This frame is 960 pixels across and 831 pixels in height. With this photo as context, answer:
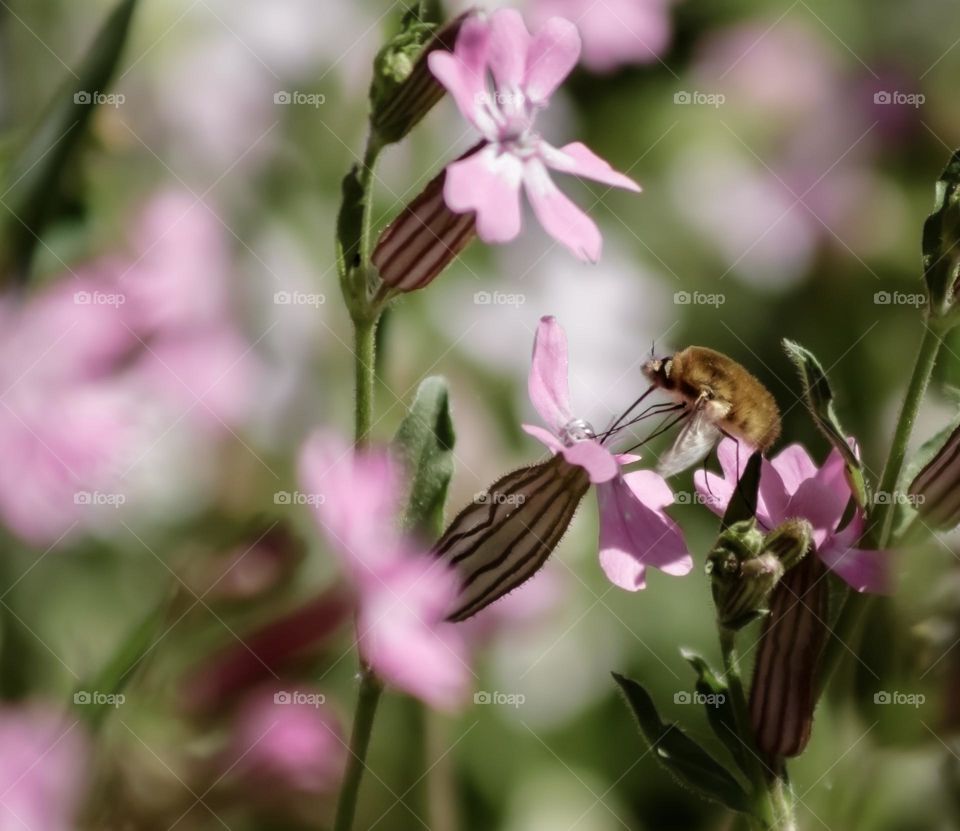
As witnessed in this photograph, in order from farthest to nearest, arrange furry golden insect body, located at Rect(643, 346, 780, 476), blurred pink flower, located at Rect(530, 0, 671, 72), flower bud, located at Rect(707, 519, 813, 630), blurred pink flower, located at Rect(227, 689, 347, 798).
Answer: blurred pink flower, located at Rect(530, 0, 671, 72)
blurred pink flower, located at Rect(227, 689, 347, 798)
furry golden insect body, located at Rect(643, 346, 780, 476)
flower bud, located at Rect(707, 519, 813, 630)

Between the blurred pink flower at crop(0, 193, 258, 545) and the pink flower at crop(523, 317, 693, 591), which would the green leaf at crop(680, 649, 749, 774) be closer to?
the pink flower at crop(523, 317, 693, 591)

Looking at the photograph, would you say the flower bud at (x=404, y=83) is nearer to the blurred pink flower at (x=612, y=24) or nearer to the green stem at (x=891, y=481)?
the green stem at (x=891, y=481)

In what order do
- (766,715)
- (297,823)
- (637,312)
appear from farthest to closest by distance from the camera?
1. (637,312)
2. (297,823)
3. (766,715)

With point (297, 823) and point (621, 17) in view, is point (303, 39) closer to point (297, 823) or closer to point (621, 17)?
point (621, 17)

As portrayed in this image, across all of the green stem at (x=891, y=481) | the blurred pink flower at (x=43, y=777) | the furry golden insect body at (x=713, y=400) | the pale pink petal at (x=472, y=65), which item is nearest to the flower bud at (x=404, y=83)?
the pale pink petal at (x=472, y=65)

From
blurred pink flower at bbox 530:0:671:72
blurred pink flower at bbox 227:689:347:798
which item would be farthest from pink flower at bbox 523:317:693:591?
blurred pink flower at bbox 530:0:671:72

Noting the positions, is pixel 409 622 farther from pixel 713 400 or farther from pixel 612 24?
pixel 612 24

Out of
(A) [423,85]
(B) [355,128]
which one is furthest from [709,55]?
(A) [423,85]

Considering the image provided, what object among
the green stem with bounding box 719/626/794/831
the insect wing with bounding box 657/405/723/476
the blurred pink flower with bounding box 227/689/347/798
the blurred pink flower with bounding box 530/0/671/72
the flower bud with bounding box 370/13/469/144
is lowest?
the blurred pink flower with bounding box 227/689/347/798
